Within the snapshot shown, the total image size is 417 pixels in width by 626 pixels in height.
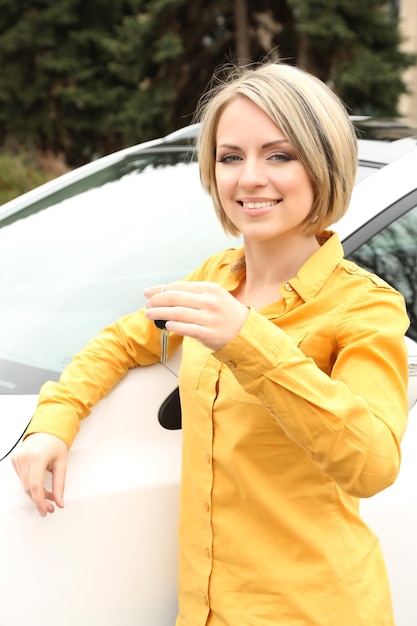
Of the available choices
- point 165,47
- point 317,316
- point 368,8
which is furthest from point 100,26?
point 317,316

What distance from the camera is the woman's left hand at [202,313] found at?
1122mm

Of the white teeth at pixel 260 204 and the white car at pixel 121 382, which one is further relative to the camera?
the white car at pixel 121 382

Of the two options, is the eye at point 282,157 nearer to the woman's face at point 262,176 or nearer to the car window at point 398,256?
the woman's face at point 262,176

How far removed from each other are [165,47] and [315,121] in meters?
10.4

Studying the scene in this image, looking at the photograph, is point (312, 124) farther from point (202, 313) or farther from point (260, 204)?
point (202, 313)

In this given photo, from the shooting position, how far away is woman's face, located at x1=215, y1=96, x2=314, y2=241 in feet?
4.43

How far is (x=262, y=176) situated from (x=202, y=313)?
0.34m

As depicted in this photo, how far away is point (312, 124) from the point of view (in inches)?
52.5

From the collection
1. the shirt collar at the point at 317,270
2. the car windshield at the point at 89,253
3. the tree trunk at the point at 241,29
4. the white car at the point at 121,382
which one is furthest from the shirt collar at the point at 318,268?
the tree trunk at the point at 241,29

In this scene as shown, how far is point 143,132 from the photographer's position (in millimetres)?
11805

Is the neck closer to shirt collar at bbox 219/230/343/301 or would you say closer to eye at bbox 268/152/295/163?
shirt collar at bbox 219/230/343/301

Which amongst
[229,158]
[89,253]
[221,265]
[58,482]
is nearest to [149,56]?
[89,253]

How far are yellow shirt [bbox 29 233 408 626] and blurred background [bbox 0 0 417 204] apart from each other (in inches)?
378

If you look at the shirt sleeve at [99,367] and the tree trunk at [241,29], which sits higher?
the tree trunk at [241,29]
